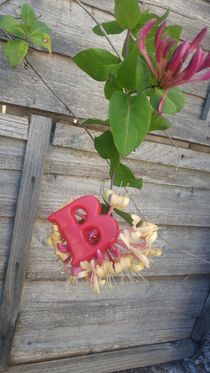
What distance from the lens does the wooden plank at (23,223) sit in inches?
33.3

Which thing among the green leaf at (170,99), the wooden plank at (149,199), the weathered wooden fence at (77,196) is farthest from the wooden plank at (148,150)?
the green leaf at (170,99)

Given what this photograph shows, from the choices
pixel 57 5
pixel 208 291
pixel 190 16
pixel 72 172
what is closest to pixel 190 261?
pixel 208 291

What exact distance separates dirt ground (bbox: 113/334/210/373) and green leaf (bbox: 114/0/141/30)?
58.4 inches

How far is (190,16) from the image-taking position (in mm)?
987

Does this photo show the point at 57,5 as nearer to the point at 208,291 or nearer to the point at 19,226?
the point at 19,226

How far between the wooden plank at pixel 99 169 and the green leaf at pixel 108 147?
32 cm

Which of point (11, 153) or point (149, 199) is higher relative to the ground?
point (11, 153)

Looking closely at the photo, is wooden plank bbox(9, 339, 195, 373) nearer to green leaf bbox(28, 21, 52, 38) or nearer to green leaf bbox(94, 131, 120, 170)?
green leaf bbox(94, 131, 120, 170)

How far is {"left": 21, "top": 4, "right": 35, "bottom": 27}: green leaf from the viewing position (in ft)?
2.16

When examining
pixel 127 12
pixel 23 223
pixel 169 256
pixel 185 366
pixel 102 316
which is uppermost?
pixel 127 12

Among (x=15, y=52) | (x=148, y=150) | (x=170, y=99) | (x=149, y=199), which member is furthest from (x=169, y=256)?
(x=15, y=52)

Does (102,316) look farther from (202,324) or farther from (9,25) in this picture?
(9,25)

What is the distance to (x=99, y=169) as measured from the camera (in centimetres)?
98

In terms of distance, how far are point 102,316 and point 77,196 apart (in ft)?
1.90
